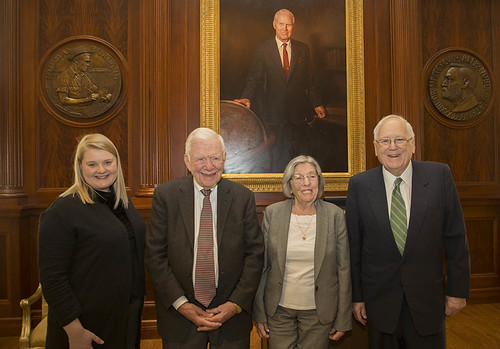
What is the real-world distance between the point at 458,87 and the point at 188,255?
434 cm

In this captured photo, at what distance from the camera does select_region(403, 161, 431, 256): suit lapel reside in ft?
6.31

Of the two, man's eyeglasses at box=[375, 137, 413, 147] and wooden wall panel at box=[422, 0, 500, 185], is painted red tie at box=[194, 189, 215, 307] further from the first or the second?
wooden wall panel at box=[422, 0, 500, 185]

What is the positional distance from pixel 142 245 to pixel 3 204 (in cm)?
255

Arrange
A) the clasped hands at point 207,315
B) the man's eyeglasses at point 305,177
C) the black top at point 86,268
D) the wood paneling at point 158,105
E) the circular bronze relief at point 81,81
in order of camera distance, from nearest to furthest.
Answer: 1. the black top at point 86,268
2. the clasped hands at point 207,315
3. the man's eyeglasses at point 305,177
4. the wood paneling at point 158,105
5. the circular bronze relief at point 81,81

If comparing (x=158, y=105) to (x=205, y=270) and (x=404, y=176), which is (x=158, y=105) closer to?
(x=205, y=270)

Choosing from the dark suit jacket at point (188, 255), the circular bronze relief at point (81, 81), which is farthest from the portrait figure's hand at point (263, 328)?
the circular bronze relief at point (81, 81)

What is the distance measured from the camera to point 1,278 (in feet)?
12.3

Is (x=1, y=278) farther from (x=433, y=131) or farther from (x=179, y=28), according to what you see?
(x=433, y=131)

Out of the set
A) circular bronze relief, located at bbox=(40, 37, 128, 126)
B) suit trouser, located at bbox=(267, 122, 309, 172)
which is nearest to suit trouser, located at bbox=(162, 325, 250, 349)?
suit trouser, located at bbox=(267, 122, 309, 172)

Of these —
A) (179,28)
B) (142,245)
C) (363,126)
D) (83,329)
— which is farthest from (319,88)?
(83,329)

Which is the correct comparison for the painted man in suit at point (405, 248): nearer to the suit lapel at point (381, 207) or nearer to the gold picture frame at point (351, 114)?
the suit lapel at point (381, 207)

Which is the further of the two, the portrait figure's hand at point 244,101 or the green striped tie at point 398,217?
the portrait figure's hand at point 244,101

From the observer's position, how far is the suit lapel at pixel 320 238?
2.02 m

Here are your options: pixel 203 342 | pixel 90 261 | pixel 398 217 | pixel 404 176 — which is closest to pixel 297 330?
pixel 203 342
